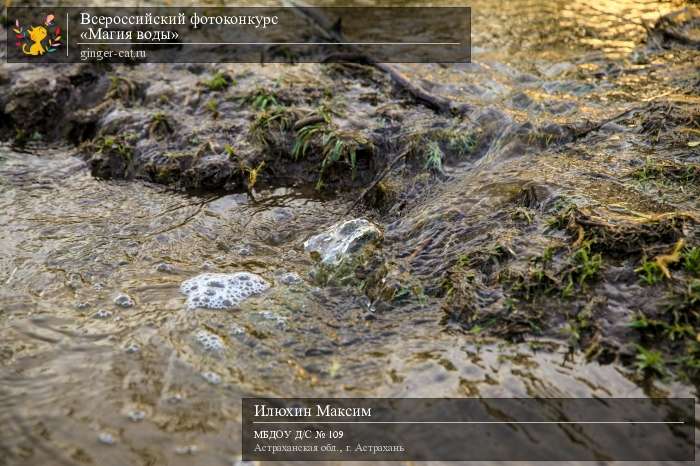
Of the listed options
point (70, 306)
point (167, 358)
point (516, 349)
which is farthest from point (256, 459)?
point (70, 306)

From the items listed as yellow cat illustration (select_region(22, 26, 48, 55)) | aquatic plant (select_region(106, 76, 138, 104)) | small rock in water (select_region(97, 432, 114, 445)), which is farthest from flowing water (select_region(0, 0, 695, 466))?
yellow cat illustration (select_region(22, 26, 48, 55))

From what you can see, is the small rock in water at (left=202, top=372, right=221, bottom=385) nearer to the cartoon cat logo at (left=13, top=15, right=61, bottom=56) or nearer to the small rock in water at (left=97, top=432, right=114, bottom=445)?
the small rock in water at (left=97, top=432, right=114, bottom=445)

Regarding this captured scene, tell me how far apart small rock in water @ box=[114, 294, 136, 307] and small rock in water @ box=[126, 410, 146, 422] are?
97 centimetres

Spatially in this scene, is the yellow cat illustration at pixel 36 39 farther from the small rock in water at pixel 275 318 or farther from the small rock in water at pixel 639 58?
the small rock in water at pixel 639 58

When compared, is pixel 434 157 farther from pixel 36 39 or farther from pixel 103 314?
pixel 36 39

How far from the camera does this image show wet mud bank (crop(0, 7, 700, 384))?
142 inches

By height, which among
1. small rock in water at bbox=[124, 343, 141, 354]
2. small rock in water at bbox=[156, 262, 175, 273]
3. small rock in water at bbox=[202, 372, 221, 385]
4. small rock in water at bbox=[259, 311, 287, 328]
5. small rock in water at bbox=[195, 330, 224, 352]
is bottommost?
small rock in water at bbox=[202, 372, 221, 385]

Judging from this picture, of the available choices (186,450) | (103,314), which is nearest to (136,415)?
(186,450)

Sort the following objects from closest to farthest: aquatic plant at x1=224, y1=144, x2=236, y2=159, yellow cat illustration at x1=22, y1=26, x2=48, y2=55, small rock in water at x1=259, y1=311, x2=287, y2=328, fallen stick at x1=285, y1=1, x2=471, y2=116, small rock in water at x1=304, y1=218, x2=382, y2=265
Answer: small rock in water at x1=259, y1=311, x2=287, y2=328
small rock in water at x1=304, y1=218, x2=382, y2=265
aquatic plant at x1=224, y1=144, x2=236, y2=159
fallen stick at x1=285, y1=1, x2=471, y2=116
yellow cat illustration at x1=22, y1=26, x2=48, y2=55

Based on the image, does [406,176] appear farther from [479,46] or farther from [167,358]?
[479,46]

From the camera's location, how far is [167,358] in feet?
11.5

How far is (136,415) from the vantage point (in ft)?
10.4

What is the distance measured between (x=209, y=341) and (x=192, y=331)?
0.17 metres

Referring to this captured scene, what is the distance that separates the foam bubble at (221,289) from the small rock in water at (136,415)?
2.93 ft
